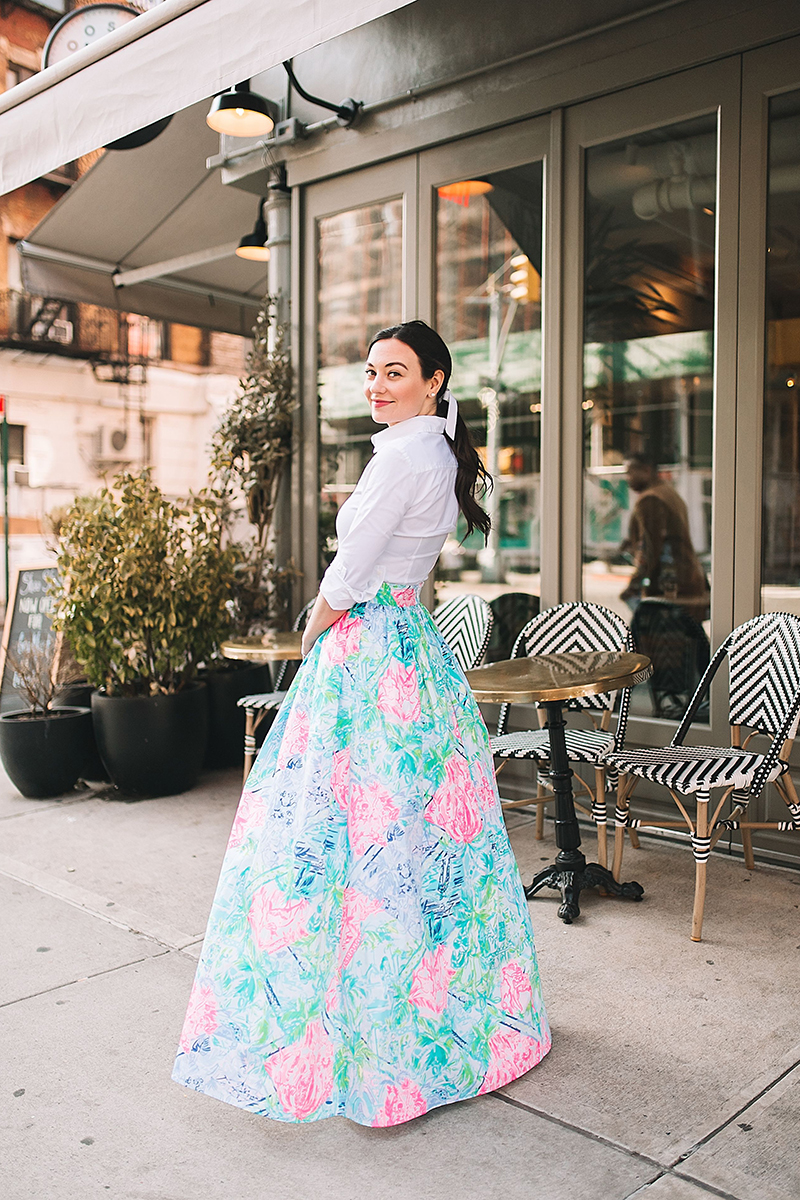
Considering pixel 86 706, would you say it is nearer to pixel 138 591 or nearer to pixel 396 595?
pixel 138 591

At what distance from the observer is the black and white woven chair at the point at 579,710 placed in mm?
3750

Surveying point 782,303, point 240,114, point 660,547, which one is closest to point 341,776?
point 660,547

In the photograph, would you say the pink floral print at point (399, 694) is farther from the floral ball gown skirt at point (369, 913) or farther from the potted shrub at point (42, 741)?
the potted shrub at point (42, 741)

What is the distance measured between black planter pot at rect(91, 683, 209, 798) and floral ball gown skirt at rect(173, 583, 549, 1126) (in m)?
2.64

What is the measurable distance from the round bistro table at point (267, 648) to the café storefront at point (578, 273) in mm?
1168

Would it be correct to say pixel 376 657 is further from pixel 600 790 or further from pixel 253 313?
pixel 253 313

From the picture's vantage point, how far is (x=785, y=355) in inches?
267

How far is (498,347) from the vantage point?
611 centimetres

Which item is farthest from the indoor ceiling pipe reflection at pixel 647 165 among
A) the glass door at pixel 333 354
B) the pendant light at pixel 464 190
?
the glass door at pixel 333 354

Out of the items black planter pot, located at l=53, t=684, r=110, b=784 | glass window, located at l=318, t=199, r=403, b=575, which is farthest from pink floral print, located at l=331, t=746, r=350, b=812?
glass window, located at l=318, t=199, r=403, b=575

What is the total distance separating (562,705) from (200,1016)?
5.59ft

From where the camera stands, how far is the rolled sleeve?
2330mm

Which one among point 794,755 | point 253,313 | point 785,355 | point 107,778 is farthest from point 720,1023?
point 253,313

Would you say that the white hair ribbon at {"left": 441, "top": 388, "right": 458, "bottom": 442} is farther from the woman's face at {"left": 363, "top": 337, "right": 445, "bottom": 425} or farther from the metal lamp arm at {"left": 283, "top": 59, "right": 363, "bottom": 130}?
the metal lamp arm at {"left": 283, "top": 59, "right": 363, "bottom": 130}
